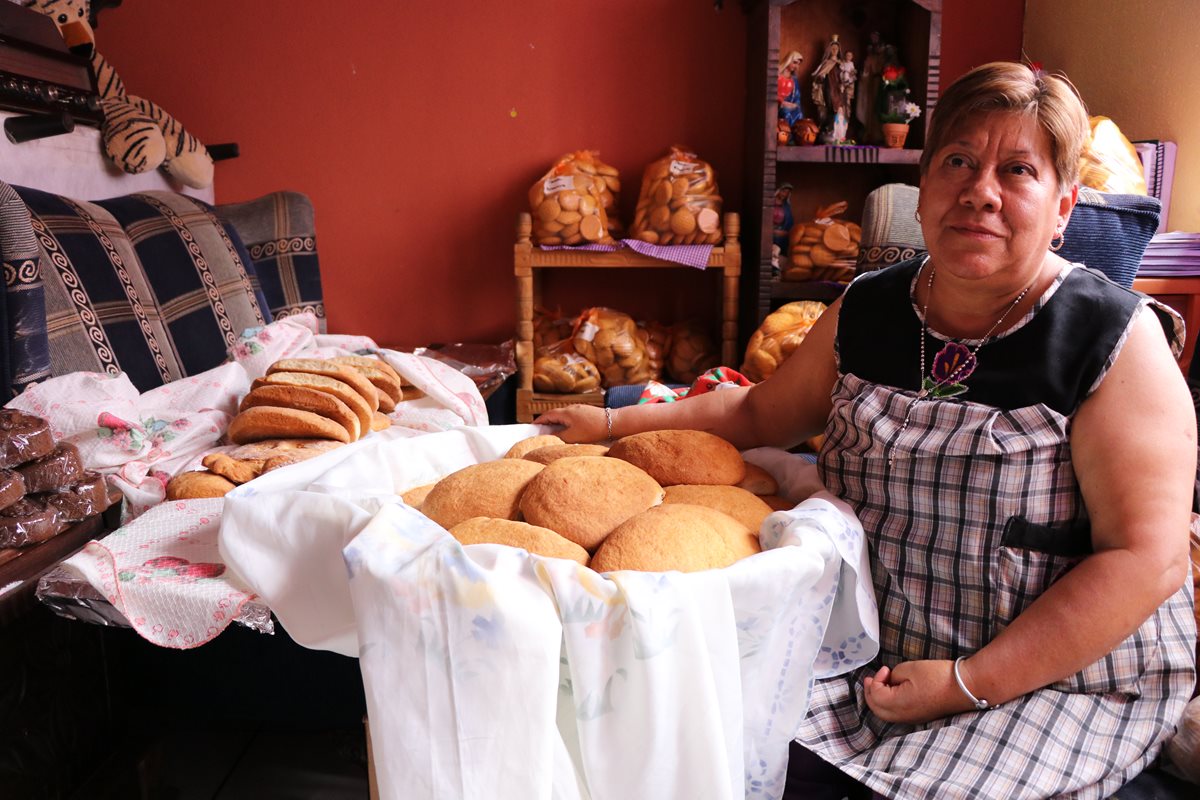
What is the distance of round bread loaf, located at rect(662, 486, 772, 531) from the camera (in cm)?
92

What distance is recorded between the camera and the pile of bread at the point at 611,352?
2762 mm

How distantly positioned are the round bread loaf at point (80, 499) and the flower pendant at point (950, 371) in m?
1.14

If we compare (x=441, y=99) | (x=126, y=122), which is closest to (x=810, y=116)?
(x=441, y=99)

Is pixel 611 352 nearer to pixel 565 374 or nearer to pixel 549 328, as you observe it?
pixel 565 374

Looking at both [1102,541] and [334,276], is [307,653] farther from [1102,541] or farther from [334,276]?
[334,276]

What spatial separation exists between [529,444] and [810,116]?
2.15 metres

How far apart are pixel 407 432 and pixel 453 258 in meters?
1.46

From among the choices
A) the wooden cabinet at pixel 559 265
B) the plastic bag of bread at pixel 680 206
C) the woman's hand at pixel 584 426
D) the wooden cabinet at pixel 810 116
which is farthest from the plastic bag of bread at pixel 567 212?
the woman's hand at pixel 584 426

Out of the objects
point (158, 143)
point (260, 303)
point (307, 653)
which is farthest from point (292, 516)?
point (158, 143)

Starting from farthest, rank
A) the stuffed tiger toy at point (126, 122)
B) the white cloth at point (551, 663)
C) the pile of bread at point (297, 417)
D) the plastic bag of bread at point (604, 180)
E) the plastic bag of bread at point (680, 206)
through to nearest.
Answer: the plastic bag of bread at point (604, 180)
the plastic bag of bread at point (680, 206)
the stuffed tiger toy at point (126, 122)
the pile of bread at point (297, 417)
the white cloth at point (551, 663)

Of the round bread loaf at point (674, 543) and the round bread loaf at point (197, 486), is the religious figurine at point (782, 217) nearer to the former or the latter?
the round bread loaf at point (197, 486)

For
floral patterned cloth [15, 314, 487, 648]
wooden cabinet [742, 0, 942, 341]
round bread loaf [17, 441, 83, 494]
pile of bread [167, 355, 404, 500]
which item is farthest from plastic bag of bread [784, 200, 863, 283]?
round bread loaf [17, 441, 83, 494]

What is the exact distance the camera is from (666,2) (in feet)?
9.58

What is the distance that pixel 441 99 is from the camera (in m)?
3.01
